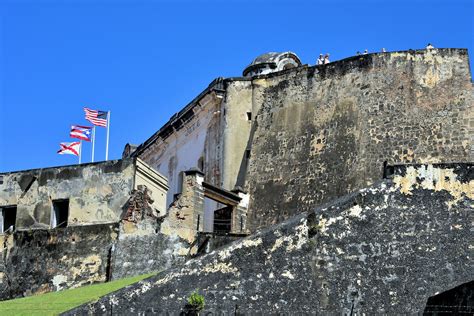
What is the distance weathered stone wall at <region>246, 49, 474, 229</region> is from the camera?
28703mm

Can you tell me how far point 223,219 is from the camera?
1214 inches

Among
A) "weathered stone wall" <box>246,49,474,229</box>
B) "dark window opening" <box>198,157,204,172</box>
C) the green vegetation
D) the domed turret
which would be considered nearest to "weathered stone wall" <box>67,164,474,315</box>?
the green vegetation

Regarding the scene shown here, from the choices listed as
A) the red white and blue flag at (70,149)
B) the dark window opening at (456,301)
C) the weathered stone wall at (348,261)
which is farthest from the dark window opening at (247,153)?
the dark window opening at (456,301)

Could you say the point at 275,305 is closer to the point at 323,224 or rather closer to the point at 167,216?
the point at 323,224

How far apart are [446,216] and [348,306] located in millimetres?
2231

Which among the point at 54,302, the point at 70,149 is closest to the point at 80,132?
the point at 70,149

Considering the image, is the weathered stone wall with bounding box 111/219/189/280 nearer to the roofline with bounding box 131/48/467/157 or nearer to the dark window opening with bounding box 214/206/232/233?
the dark window opening with bounding box 214/206/232/233

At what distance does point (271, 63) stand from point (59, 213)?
11598mm

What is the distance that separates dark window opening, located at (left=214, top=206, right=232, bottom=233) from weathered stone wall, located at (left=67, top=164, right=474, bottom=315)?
1543 cm

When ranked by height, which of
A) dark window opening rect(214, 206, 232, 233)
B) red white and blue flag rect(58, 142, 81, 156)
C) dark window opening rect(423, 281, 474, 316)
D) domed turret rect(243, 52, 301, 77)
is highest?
domed turret rect(243, 52, 301, 77)

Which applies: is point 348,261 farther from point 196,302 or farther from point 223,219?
point 223,219

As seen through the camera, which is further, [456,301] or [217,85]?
[217,85]

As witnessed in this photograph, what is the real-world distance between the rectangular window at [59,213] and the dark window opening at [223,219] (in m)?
5.95

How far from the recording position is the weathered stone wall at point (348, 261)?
14.2m
